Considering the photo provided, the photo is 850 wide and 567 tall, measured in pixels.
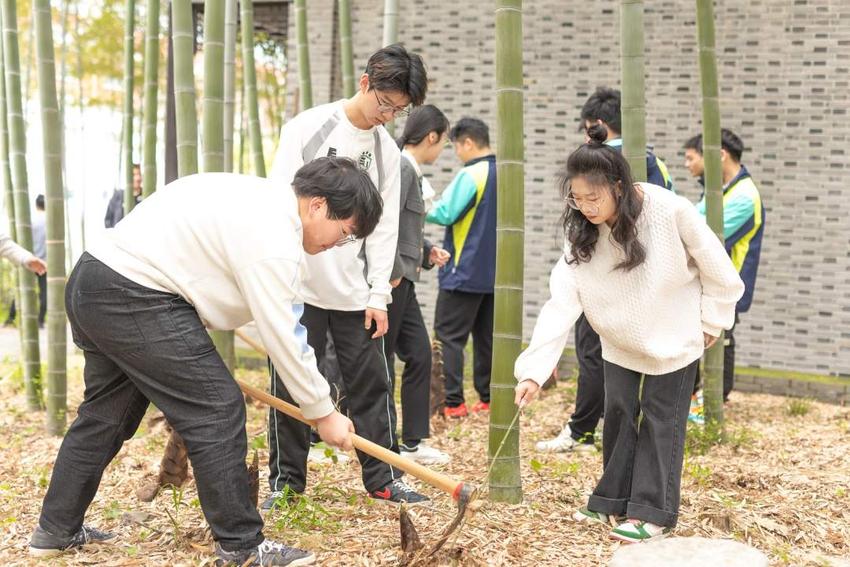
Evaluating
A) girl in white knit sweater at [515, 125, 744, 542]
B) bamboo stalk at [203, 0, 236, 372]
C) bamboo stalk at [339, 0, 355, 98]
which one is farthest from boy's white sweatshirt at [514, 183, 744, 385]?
bamboo stalk at [339, 0, 355, 98]

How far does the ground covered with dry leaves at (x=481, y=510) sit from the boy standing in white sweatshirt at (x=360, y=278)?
18 cm

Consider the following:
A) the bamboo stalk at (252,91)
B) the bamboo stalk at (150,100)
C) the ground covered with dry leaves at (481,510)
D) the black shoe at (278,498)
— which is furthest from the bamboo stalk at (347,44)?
the black shoe at (278,498)

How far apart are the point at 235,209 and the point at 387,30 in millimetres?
2324

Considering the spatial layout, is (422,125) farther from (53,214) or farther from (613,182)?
(53,214)

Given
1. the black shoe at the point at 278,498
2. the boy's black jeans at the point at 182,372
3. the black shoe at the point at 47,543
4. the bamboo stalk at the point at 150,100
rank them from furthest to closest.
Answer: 1. the bamboo stalk at the point at 150,100
2. the black shoe at the point at 278,498
3. the black shoe at the point at 47,543
4. the boy's black jeans at the point at 182,372

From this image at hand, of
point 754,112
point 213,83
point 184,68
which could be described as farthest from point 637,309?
Answer: point 754,112

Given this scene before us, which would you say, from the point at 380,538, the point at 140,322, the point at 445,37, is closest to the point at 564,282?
the point at 380,538

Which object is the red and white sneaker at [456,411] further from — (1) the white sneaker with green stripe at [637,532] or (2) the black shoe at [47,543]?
(2) the black shoe at [47,543]

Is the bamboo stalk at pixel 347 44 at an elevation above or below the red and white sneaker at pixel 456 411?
above

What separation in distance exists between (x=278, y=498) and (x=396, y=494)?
441 mm

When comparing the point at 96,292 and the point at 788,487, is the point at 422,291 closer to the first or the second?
the point at 788,487

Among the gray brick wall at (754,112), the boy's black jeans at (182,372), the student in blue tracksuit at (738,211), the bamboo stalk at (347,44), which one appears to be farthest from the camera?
the gray brick wall at (754,112)

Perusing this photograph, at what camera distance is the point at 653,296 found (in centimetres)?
290

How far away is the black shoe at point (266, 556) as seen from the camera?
2553 mm
